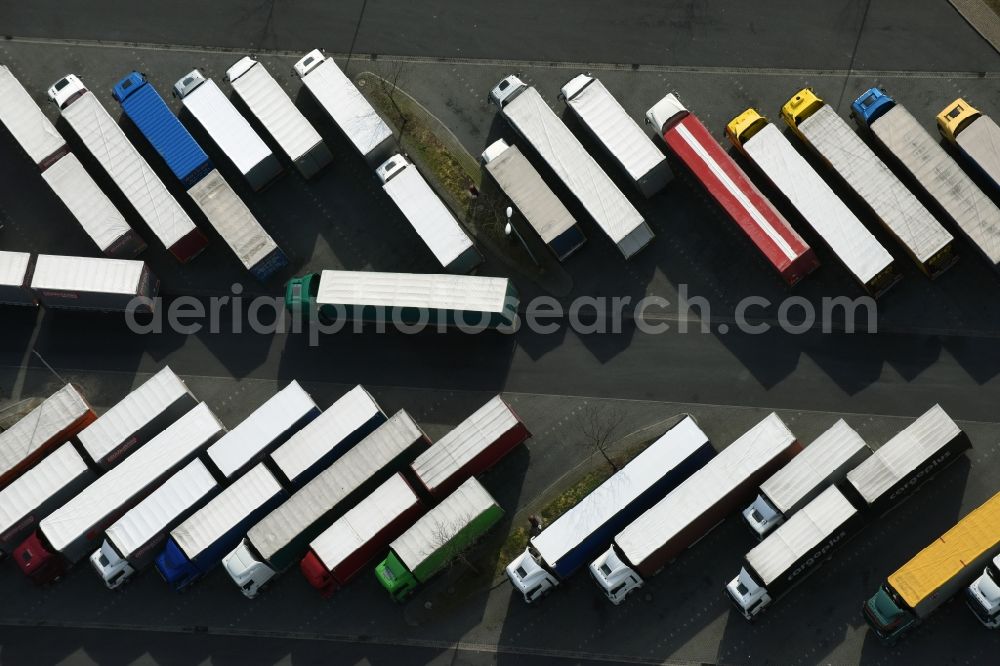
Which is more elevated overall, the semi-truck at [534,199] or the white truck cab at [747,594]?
the semi-truck at [534,199]

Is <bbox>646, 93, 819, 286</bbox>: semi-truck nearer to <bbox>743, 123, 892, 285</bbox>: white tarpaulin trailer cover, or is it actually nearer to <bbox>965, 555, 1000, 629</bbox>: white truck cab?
<bbox>743, 123, 892, 285</bbox>: white tarpaulin trailer cover

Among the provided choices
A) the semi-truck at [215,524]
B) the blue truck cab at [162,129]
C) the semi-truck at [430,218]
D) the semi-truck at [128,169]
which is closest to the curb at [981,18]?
the semi-truck at [430,218]

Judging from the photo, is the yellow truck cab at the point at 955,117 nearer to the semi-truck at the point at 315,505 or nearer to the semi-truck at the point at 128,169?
the semi-truck at the point at 315,505

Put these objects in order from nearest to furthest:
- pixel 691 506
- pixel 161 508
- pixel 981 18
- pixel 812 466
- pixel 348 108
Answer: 1. pixel 691 506
2. pixel 812 466
3. pixel 161 508
4. pixel 348 108
5. pixel 981 18

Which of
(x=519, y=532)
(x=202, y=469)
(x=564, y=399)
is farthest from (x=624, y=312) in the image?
(x=202, y=469)

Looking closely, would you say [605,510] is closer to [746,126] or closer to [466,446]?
[466,446]

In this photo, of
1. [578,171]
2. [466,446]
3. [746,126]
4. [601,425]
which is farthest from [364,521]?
[746,126]

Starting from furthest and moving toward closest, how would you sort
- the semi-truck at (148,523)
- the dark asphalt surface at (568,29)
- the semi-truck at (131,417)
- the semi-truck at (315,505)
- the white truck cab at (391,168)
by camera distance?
the dark asphalt surface at (568,29) < the white truck cab at (391,168) < the semi-truck at (131,417) < the semi-truck at (148,523) < the semi-truck at (315,505)
